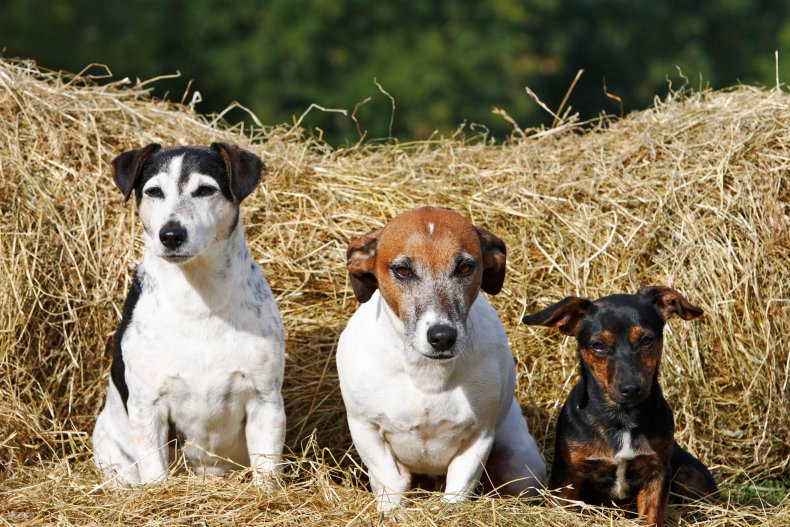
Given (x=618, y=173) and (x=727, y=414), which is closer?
(x=727, y=414)

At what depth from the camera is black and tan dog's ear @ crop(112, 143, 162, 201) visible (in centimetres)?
534

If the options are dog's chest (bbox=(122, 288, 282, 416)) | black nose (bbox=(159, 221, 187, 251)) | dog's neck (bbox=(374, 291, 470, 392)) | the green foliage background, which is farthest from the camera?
the green foliage background

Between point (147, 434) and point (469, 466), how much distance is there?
5.33 feet

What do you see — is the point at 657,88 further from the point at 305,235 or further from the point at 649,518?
the point at 649,518

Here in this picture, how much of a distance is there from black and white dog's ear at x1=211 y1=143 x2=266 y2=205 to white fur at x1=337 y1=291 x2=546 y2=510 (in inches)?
33.8

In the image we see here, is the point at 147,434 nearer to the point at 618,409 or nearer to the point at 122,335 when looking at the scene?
the point at 122,335

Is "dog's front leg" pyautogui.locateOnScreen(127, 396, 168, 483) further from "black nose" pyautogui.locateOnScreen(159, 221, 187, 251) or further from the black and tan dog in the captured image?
the black and tan dog

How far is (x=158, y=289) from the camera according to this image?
548 cm

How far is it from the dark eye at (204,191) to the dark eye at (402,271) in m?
1.04

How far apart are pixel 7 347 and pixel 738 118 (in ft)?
15.6

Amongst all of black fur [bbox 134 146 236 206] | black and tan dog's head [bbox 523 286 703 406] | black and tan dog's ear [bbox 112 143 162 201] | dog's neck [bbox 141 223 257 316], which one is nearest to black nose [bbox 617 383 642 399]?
black and tan dog's head [bbox 523 286 703 406]

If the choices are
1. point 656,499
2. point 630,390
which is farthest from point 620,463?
point 630,390

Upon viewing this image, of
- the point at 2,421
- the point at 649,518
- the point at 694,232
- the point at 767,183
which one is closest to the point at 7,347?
the point at 2,421

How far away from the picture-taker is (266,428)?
5.55 metres
